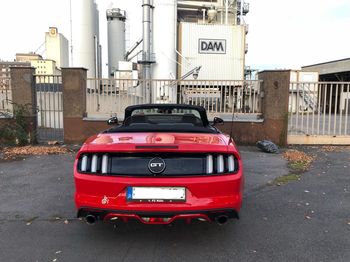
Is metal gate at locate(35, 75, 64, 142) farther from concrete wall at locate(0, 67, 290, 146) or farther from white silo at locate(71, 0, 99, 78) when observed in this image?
white silo at locate(71, 0, 99, 78)

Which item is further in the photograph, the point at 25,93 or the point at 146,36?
the point at 146,36

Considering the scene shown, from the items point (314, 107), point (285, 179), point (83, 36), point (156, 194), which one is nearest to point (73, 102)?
point (285, 179)

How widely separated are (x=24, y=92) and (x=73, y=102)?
1.48 meters

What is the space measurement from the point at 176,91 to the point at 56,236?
854cm

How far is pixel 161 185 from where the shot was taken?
11.0 feet

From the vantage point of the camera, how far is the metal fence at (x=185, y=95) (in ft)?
35.7

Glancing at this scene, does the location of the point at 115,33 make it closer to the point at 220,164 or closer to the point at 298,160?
the point at 298,160

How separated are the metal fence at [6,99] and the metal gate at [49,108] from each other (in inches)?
32.5

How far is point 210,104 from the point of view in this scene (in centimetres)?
1120

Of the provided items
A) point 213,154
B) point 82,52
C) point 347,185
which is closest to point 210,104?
point 347,185

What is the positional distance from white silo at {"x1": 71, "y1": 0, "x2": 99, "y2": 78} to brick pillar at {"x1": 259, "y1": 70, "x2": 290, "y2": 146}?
62.7 feet

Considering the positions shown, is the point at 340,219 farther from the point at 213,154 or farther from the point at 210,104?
the point at 210,104

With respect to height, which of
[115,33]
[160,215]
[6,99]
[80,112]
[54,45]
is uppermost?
[115,33]

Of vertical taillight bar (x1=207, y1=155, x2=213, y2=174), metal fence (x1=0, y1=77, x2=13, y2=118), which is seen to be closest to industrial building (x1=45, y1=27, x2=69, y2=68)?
metal fence (x1=0, y1=77, x2=13, y2=118)
